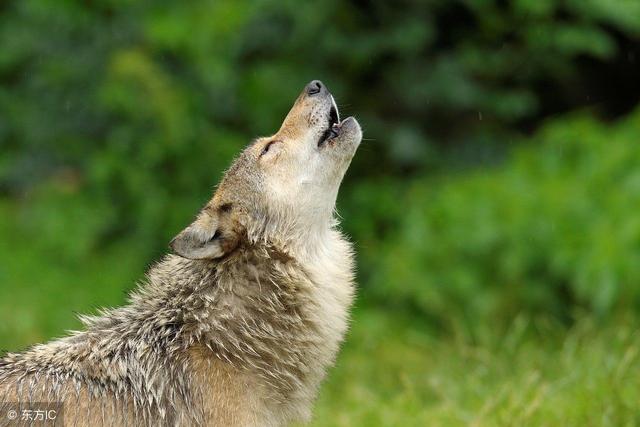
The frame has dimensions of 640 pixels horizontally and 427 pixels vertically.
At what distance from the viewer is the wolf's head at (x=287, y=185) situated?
4641 mm

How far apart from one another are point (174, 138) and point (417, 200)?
2158mm

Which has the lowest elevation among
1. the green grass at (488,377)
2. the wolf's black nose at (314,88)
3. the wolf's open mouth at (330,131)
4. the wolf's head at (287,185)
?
the green grass at (488,377)

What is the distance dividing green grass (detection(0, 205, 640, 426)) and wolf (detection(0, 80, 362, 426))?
1.15 meters

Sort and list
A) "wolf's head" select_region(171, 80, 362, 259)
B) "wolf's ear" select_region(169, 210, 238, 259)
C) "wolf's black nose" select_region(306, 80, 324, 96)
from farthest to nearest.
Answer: "wolf's black nose" select_region(306, 80, 324, 96)
"wolf's head" select_region(171, 80, 362, 259)
"wolf's ear" select_region(169, 210, 238, 259)

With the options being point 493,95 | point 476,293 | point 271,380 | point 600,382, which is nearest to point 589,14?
point 493,95

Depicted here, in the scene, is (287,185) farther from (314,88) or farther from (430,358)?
(430,358)

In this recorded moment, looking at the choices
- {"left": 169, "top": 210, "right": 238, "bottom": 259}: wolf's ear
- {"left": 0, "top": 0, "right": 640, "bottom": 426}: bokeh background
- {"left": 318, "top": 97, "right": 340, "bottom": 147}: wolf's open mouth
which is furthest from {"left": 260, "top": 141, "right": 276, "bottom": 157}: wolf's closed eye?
{"left": 0, "top": 0, "right": 640, "bottom": 426}: bokeh background

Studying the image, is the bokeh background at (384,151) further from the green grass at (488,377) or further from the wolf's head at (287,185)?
the wolf's head at (287,185)

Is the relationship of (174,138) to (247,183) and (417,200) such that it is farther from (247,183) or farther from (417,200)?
(247,183)

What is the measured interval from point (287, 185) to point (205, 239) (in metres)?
0.52

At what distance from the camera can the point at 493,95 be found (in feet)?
29.1

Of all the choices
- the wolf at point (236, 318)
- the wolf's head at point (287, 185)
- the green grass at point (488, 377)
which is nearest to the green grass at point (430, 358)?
the green grass at point (488, 377)

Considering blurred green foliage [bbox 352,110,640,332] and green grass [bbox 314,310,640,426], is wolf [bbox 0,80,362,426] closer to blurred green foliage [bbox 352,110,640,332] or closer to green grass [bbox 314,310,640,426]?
green grass [bbox 314,310,640,426]

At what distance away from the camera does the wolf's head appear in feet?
15.2
